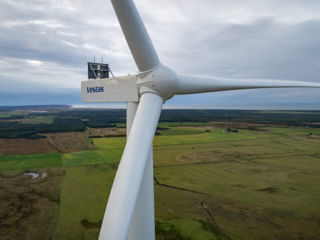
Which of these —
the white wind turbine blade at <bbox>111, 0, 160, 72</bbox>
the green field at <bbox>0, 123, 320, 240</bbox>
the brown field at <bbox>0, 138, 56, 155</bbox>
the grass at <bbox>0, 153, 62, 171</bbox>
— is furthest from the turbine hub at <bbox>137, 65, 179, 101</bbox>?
the brown field at <bbox>0, 138, 56, 155</bbox>

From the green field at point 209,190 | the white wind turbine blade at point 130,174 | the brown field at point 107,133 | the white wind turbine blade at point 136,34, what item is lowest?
the green field at point 209,190

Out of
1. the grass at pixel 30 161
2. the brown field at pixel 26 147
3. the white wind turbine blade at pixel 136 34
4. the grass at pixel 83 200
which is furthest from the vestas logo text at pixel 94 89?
the brown field at pixel 26 147

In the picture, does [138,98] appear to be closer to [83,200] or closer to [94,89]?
[94,89]

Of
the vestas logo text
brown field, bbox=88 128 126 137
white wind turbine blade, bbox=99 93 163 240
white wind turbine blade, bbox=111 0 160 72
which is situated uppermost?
white wind turbine blade, bbox=111 0 160 72

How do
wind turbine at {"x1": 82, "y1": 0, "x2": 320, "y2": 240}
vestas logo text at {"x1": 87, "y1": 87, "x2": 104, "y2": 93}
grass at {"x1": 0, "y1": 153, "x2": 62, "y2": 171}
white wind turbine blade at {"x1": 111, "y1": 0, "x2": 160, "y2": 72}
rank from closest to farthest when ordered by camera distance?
wind turbine at {"x1": 82, "y1": 0, "x2": 320, "y2": 240}, white wind turbine blade at {"x1": 111, "y1": 0, "x2": 160, "y2": 72}, vestas logo text at {"x1": 87, "y1": 87, "x2": 104, "y2": 93}, grass at {"x1": 0, "y1": 153, "x2": 62, "y2": 171}

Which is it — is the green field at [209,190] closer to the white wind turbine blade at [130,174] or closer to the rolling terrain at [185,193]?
the rolling terrain at [185,193]

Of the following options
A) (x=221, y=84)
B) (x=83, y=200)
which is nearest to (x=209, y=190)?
(x=83, y=200)

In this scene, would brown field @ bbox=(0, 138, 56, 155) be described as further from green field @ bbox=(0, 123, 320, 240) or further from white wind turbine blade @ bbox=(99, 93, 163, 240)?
white wind turbine blade @ bbox=(99, 93, 163, 240)

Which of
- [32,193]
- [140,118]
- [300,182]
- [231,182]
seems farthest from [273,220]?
[32,193]
